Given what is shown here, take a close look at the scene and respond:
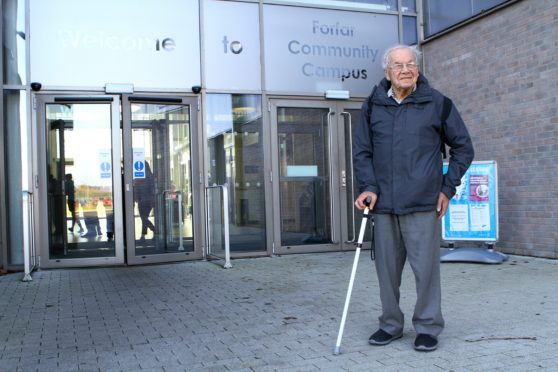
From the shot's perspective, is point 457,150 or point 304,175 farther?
point 304,175

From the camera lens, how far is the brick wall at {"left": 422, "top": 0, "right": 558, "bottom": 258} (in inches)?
265

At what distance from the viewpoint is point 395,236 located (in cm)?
359

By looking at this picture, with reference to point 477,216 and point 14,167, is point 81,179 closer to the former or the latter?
point 14,167

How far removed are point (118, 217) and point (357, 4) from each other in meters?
4.85

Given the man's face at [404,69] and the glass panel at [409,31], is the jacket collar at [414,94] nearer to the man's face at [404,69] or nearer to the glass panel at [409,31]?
the man's face at [404,69]

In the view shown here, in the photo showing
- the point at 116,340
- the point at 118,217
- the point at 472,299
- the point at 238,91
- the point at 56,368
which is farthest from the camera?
the point at 238,91

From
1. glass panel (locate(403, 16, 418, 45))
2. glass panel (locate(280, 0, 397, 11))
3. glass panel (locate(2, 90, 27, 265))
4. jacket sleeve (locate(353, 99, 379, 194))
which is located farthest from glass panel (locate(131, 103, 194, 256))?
jacket sleeve (locate(353, 99, 379, 194))

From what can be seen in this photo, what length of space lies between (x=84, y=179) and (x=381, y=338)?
520 centimetres

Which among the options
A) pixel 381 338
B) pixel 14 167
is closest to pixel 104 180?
pixel 14 167

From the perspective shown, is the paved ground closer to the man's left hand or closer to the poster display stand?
A: the poster display stand

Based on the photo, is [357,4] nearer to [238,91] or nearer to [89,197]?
[238,91]

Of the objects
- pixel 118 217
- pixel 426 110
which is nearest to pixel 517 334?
pixel 426 110

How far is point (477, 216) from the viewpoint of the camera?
702 centimetres

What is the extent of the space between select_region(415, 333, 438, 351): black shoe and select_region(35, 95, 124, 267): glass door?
5006mm
